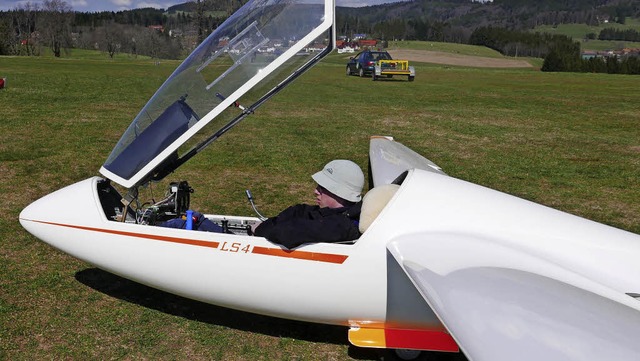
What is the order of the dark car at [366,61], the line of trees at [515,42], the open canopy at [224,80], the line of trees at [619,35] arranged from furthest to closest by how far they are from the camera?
1. the line of trees at [619,35]
2. the line of trees at [515,42]
3. the dark car at [366,61]
4. the open canopy at [224,80]

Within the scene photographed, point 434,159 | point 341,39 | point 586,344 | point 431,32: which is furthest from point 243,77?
point 431,32

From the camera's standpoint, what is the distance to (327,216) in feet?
14.4

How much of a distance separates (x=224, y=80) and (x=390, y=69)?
2783cm

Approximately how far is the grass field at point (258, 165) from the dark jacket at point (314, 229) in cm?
104

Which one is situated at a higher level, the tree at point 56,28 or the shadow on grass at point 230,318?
the tree at point 56,28

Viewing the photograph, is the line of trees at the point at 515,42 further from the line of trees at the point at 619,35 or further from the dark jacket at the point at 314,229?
the dark jacket at the point at 314,229

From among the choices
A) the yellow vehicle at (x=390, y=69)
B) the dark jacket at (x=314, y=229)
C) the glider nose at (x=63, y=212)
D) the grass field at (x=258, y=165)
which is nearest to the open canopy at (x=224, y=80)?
the glider nose at (x=63, y=212)

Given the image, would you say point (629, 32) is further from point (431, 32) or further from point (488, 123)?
point (488, 123)

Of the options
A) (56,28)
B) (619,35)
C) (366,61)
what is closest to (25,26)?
(56,28)

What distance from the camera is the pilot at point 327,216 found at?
4020mm

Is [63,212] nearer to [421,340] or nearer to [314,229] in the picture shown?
[314,229]

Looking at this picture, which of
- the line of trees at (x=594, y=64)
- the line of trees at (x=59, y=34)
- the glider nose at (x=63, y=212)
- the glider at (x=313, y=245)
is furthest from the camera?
the line of trees at (x=59, y=34)

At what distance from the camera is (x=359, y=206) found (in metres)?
4.41

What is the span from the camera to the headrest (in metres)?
4.14
